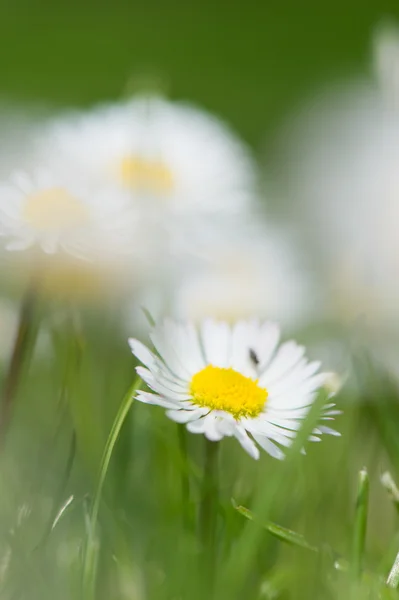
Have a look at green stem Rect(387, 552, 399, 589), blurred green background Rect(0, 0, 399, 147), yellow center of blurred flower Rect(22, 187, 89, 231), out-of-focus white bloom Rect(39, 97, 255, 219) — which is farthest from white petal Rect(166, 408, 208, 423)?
blurred green background Rect(0, 0, 399, 147)

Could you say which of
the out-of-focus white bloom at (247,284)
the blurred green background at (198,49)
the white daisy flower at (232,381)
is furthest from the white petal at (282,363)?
the blurred green background at (198,49)

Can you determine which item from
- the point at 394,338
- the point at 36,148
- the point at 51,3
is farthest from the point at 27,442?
the point at 51,3

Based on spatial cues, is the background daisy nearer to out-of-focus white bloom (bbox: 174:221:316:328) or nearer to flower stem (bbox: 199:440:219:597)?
out-of-focus white bloom (bbox: 174:221:316:328)

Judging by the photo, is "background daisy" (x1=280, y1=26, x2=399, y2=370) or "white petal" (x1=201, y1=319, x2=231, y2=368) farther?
"background daisy" (x1=280, y1=26, x2=399, y2=370)

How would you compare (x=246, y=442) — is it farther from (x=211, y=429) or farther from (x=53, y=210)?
(x=53, y=210)

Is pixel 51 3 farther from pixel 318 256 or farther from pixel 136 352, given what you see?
pixel 136 352

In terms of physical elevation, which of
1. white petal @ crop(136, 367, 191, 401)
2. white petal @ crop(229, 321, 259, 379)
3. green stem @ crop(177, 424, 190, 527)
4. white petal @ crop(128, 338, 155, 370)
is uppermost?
white petal @ crop(229, 321, 259, 379)

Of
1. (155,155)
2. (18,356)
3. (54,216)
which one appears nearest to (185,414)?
(18,356)
